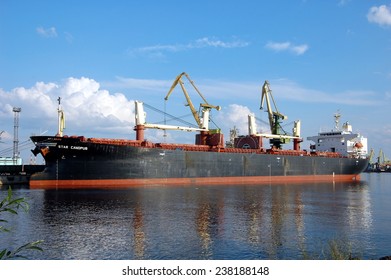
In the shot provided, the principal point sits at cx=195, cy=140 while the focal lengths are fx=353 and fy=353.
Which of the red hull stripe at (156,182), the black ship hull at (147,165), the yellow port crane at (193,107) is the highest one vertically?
the yellow port crane at (193,107)

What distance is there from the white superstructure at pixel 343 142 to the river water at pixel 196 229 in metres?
41.8

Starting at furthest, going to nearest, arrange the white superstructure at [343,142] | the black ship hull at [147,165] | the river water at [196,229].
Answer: the white superstructure at [343,142] < the black ship hull at [147,165] < the river water at [196,229]

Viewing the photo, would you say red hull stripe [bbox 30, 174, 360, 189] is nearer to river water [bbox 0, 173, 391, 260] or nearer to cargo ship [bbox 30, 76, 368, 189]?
cargo ship [bbox 30, 76, 368, 189]

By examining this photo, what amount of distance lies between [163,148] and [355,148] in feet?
129

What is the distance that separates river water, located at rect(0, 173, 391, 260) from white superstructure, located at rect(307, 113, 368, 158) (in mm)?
41794

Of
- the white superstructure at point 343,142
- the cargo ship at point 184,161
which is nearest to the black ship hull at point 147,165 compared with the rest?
the cargo ship at point 184,161

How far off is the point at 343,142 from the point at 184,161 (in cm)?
3591

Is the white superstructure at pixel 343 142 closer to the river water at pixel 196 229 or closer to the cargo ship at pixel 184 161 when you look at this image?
the cargo ship at pixel 184 161

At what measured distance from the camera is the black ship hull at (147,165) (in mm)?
33562

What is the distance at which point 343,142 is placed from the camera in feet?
205

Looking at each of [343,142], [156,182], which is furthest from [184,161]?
[343,142]

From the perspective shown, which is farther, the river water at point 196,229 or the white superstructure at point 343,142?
the white superstructure at point 343,142

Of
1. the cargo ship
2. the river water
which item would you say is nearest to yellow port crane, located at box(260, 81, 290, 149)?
the cargo ship

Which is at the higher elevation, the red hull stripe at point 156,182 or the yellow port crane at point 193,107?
the yellow port crane at point 193,107
